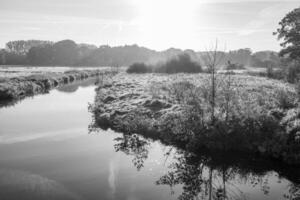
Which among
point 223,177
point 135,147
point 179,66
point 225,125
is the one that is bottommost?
point 223,177

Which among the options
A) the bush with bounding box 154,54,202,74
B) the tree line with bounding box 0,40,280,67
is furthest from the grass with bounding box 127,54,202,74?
the tree line with bounding box 0,40,280,67

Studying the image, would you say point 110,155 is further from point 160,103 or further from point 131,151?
point 160,103

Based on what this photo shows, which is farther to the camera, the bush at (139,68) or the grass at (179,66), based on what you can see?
the bush at (139,68)

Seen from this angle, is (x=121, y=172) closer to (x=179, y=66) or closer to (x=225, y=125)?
(x=225, y=125)

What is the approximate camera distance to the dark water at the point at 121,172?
456 inches

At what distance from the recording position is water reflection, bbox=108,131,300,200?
11734mm

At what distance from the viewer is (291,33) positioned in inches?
1662

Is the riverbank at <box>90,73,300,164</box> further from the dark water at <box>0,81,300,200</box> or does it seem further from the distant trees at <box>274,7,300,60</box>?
the distant trees at <box>274,7,300,60</box>

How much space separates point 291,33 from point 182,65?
35.8m

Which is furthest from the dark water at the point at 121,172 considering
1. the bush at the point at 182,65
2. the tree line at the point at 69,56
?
the tree line at the point at 69,56

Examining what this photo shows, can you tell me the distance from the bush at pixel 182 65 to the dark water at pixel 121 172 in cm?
5714

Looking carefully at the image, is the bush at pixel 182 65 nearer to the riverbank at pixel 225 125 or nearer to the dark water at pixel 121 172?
the riverbank at pixel 225 125

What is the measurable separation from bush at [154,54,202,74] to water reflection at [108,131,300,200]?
6014 cm

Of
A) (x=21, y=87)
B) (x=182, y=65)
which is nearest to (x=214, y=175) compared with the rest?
(x=21, y=87)
